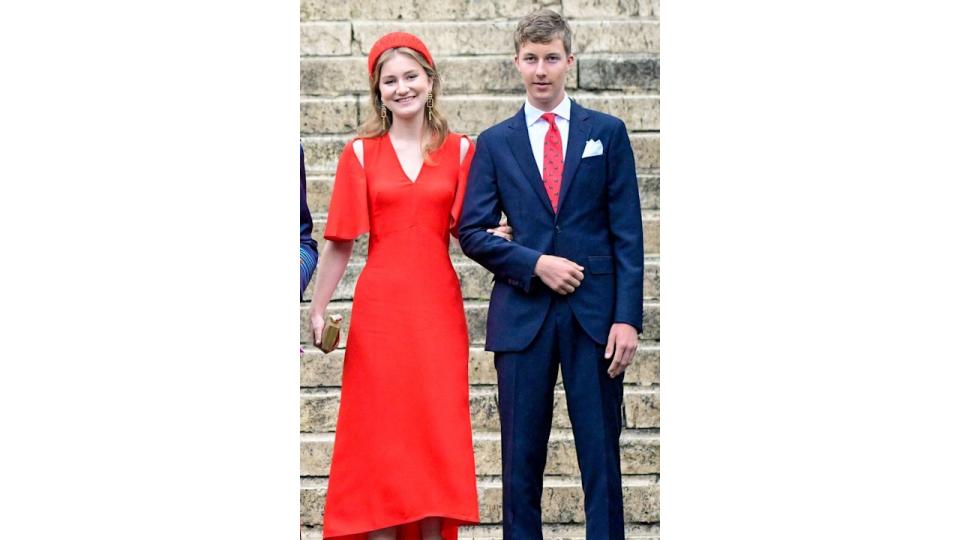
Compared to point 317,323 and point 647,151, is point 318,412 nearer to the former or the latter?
point 317,323

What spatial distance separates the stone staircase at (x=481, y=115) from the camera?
6352 mm

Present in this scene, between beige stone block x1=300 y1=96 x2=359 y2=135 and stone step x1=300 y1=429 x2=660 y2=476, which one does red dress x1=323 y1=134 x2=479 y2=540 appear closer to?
stone step x1=300 y1=429 x2=660 y2=476

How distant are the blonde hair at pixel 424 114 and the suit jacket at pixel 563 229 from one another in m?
0.20

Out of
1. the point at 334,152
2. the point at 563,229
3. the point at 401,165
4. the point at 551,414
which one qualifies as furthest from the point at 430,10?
the point at 551,414

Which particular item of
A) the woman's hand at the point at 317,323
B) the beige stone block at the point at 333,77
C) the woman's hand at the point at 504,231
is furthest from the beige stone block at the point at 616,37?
the woman's hand at the point at 317,323

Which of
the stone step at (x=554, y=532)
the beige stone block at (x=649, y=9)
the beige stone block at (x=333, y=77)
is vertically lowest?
the stone step at (x=554, y=532)

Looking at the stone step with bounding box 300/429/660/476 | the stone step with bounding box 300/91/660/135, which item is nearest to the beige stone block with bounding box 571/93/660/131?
the stone step with bounding box 300/91/660/135

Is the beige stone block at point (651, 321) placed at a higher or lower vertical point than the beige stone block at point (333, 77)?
lower

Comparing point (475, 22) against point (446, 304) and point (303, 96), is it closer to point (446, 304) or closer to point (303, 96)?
point (303, 96)

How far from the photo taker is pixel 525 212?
4.99 m

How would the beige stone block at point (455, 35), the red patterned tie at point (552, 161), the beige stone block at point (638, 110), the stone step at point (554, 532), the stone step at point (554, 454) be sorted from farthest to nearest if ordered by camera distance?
Result: the beige stone block at point (455, 35)
the beige stone block at point (638, 110)
the stone step at point (554, 454)
the stone step at point (554, 532)
the red patterned tie at point (552, 161)

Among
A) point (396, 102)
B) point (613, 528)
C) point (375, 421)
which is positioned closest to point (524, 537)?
point (613, 528)

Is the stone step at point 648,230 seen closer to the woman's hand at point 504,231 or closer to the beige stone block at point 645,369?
the beige stone block at point 645,369

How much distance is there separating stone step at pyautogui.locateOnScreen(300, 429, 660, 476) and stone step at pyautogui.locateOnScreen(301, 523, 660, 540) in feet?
0.77
